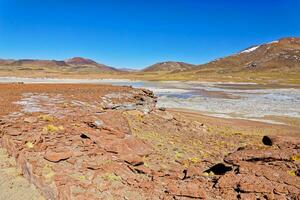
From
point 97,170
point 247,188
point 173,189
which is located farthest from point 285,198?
point 97,170

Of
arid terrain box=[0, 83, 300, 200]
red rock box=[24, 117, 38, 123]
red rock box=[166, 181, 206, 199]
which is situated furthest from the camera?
red rock box=[24, 117, 38, 123]

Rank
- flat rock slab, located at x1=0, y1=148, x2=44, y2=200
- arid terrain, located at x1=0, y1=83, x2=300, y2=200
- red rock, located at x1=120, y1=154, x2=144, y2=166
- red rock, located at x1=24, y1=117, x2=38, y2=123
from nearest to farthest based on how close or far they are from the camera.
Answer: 1. arid terrain, located at x1=0, y1=83, x2=300, y2=200
2. flat rock slab, located at x1=0, y1=148, x2=44, y2=200
3. red rock, located at x1=120, y1=154, x2=144, y2=166
4. red rock, located at x1=24, y1=117, x2=38, y2=123

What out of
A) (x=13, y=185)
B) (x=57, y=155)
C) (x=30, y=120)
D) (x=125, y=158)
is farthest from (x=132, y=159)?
(x=30, y=120)

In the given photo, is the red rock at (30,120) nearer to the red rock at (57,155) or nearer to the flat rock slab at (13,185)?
the flat rock slab at (13,185)

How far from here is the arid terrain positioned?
9992 millimetres

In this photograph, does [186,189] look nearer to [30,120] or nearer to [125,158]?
[125,158]

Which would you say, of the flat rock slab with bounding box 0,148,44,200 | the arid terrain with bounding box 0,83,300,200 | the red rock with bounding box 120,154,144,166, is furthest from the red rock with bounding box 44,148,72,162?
the red rock with bounding box 120,154,144,166

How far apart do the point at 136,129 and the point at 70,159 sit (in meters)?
8.71

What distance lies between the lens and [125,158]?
1298 centimetres

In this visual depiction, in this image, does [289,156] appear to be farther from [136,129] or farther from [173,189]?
[136,129]

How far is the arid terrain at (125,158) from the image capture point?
999 cm

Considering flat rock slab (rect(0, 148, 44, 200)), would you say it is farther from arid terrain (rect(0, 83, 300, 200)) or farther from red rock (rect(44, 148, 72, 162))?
red rock (rect(44, 148, 72, 162))

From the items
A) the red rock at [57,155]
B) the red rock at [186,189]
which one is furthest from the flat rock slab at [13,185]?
the red rock at [186,189]

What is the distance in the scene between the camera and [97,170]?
11414 millimetres
